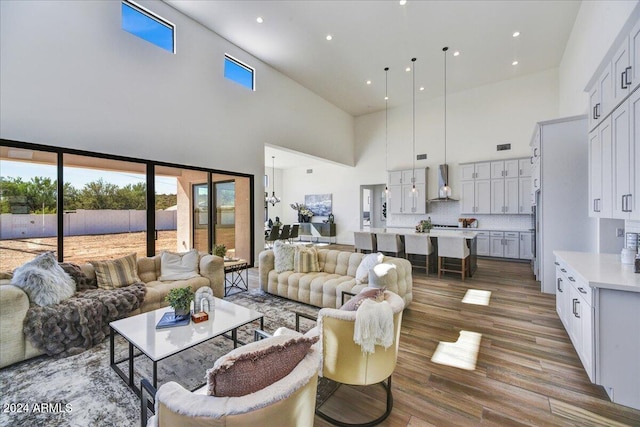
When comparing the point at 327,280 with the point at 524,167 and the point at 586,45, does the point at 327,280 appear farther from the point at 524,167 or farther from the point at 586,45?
the point at 524,167

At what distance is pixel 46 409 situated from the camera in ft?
6.45

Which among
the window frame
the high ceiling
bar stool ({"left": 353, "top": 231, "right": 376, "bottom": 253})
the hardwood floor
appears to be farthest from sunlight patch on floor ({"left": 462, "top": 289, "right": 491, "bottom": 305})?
the window frame

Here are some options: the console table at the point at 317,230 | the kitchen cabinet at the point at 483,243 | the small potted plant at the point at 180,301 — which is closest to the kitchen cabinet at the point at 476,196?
the kitchen cabinet at the point at 483,243

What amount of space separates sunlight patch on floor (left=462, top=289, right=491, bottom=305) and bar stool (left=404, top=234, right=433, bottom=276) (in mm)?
1170

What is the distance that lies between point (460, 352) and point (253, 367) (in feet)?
8.09

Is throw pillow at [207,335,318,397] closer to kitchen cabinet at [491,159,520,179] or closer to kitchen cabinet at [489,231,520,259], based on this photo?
kitchen cabinet at [489,231,520,259]

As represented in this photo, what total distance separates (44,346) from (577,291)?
16.2ft

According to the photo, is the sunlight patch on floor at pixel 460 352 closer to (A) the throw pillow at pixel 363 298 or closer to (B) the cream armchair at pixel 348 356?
(B) the cream armchair at pixel 348 356

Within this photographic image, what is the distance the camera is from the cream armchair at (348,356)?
71.3 inches

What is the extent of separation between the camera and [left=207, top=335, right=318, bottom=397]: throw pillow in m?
1.05

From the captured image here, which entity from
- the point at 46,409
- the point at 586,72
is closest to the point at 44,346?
the point at 46,409

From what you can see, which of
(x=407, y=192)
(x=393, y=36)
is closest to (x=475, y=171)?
(x=407, y=192)

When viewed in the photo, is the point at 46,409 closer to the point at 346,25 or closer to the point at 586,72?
the point at 346,25

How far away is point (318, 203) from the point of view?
1155 cm
